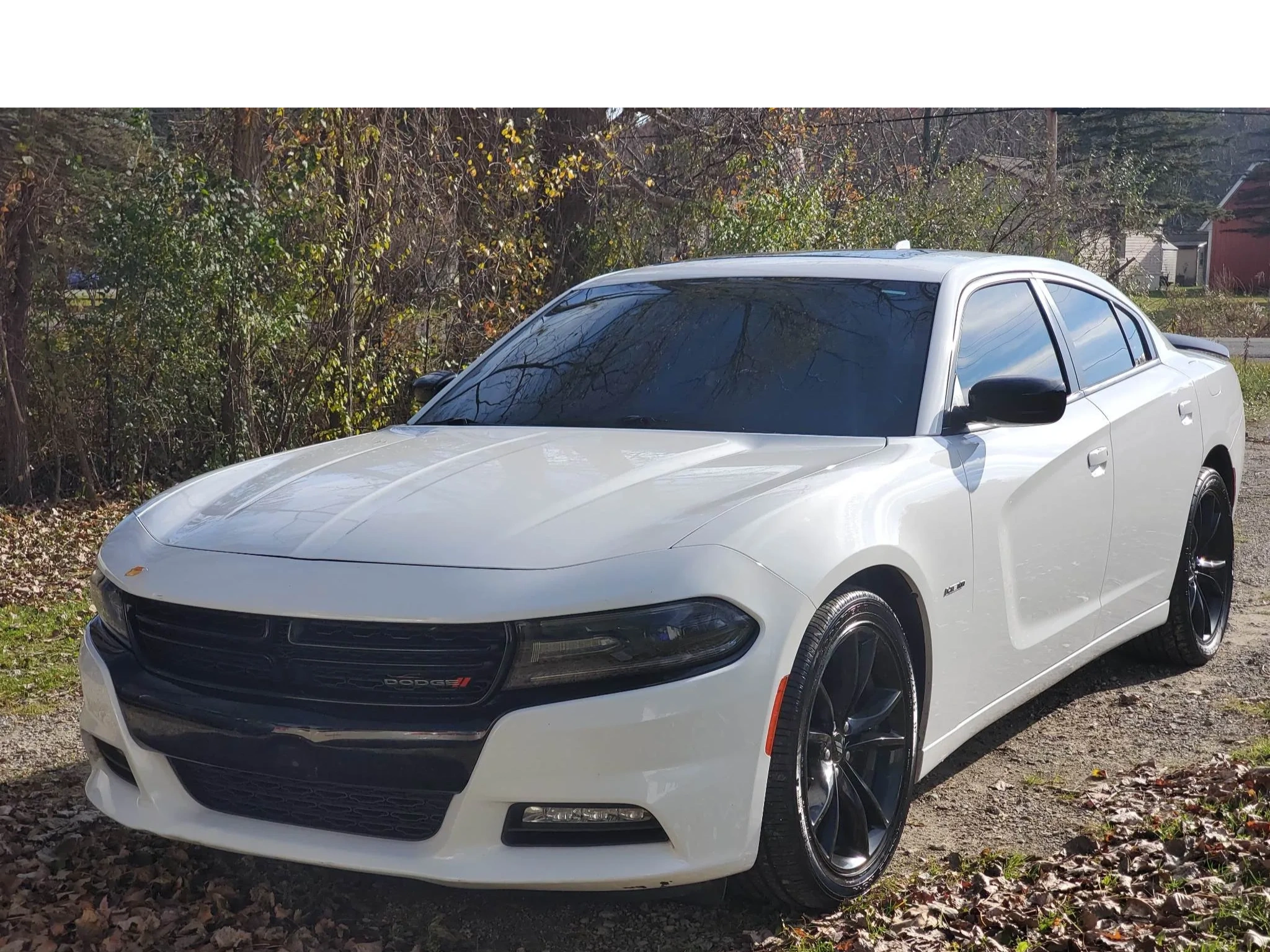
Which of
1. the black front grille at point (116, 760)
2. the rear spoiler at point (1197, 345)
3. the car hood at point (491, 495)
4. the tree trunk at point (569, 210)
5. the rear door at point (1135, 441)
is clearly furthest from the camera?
the tree trunk at point (569, 210)

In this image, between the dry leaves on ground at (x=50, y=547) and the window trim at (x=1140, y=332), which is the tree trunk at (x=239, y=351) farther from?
the window trim at (x=1140, y=332)

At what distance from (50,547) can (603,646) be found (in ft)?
26.1

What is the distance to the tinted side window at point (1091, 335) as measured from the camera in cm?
506

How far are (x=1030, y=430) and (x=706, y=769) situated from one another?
76.7 inches

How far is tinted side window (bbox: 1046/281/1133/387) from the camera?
506 centimetres

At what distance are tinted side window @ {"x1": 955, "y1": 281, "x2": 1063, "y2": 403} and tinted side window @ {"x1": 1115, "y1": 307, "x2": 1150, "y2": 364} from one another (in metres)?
0.78

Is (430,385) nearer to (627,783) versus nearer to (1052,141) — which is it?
(627,783)

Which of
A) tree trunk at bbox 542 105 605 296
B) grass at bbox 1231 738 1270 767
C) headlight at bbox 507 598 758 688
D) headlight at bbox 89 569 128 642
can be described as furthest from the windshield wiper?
tree trunk at bbox 542 105 605 296

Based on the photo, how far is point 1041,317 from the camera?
4945 mm

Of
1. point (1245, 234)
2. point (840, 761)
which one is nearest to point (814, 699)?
point (840, 761)

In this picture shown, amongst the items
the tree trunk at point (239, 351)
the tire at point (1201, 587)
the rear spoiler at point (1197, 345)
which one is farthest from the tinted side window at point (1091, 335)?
the tree trunk at point (239, 351)

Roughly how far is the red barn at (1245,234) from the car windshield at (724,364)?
6443cm

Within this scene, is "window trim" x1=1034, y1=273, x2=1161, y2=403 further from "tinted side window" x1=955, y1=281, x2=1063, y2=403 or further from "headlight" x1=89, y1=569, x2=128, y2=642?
"headlight" x1=89, y1=569, x2=128, y2=642

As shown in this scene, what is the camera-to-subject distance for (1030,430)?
435 centimetres
